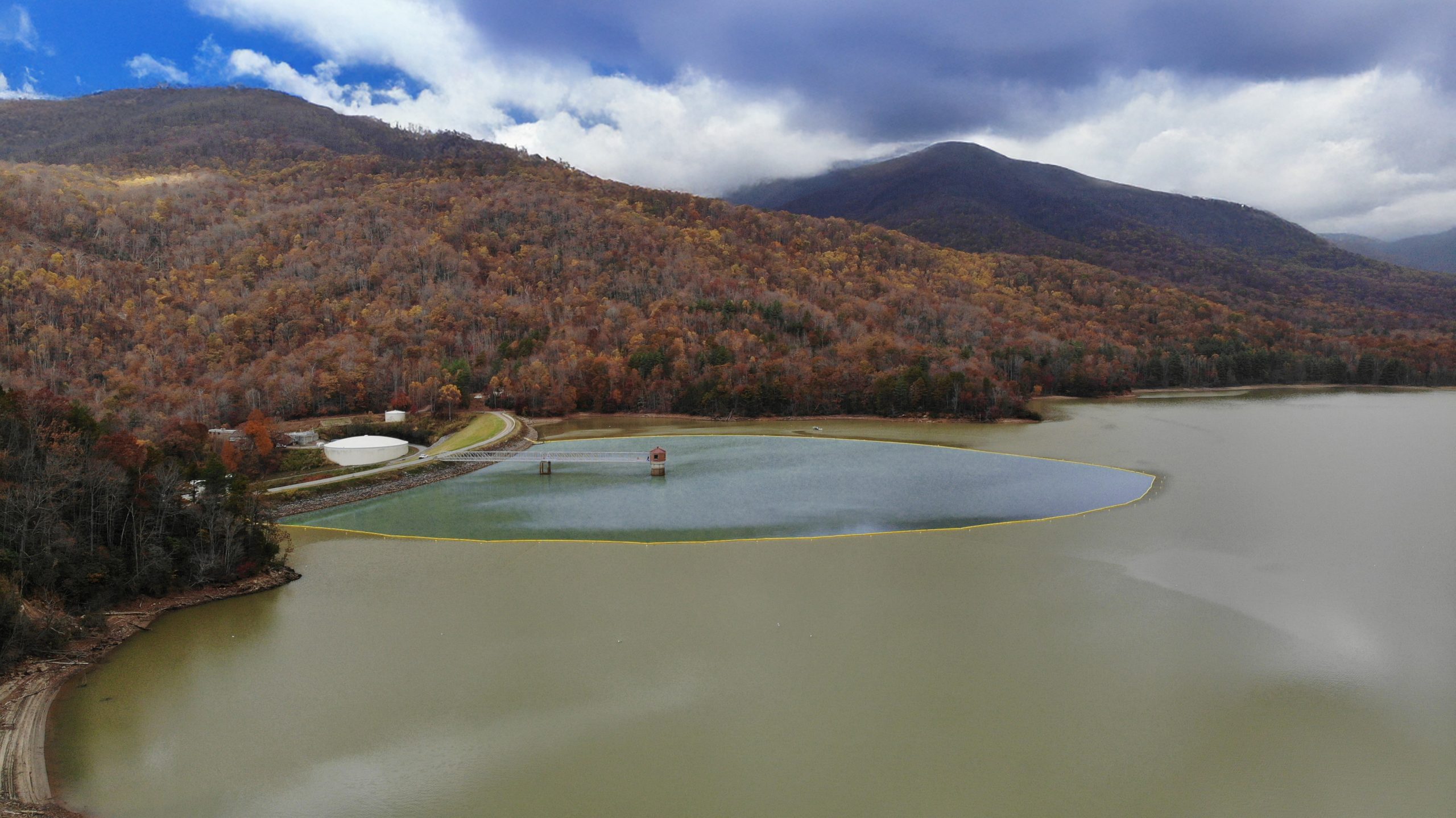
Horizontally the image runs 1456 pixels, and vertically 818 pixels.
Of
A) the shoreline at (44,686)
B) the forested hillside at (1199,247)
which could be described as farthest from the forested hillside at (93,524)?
the forested hillside at (1199,247)

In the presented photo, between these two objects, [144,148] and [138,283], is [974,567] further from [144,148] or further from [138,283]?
[144,148]

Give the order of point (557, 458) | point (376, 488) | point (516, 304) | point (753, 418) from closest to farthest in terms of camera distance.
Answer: point (376, 488)
point (557, 458)
point (753, 418)
point (516, 304)

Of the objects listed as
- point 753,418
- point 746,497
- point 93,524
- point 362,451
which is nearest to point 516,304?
point 753,418

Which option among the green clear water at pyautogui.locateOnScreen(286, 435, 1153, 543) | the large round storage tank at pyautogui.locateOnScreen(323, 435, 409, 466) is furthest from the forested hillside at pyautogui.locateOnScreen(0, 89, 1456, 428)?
the green clear water at pyautogui.locateOnScreen(286, 435, 1153, 543)

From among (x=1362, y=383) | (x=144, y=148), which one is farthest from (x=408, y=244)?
(x=1362, y=383)

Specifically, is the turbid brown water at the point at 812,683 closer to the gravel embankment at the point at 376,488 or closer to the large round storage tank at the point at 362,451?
the gravel embankment at the point at 376,488

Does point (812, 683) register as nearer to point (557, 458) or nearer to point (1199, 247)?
point (557, 458)
